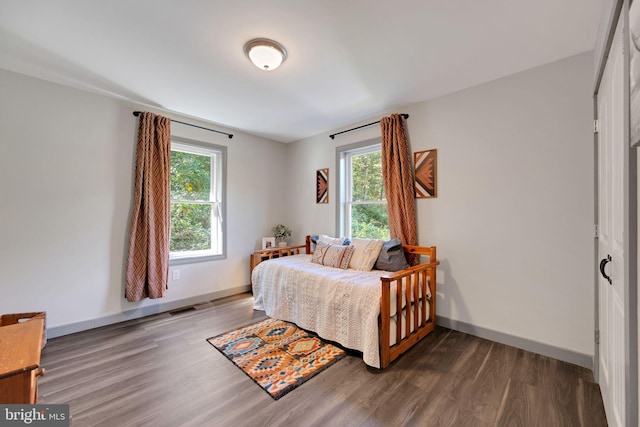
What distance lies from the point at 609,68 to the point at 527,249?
1396 mm

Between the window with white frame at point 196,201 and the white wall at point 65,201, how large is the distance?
0.36 m

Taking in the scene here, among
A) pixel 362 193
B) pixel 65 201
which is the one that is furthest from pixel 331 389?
Result: pixel 65 201

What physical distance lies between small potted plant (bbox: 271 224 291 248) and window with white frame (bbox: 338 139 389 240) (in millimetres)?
1021

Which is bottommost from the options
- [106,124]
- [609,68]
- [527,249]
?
[527,249]

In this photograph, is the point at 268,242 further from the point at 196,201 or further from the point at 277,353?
the point at 277,353

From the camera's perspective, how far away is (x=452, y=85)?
2.49 metres

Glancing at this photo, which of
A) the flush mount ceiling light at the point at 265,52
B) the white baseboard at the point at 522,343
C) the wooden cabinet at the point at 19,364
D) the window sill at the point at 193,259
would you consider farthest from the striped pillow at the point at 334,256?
the wooden cabinet at the point at 19,364

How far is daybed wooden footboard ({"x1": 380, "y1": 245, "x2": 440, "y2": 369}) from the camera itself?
6.44 feet

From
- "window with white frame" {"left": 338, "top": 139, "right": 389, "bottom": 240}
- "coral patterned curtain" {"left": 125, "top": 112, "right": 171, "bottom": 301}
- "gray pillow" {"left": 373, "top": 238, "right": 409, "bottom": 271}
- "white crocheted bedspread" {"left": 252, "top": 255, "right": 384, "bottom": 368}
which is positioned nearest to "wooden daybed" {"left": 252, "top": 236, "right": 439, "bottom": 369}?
"white crocheted bedspread" {"left": 252, "top": 255, "right": 384, "bottom": 368}

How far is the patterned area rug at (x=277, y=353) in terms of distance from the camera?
72.3 inches

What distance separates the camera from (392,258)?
8.89 ft

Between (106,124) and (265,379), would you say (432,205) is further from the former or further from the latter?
(106,124)

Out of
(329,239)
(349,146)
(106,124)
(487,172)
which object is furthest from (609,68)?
(106,124)

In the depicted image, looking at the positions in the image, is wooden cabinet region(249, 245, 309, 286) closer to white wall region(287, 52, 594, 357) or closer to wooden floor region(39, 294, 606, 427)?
wooden floor region(39, 294, 606, 427)
